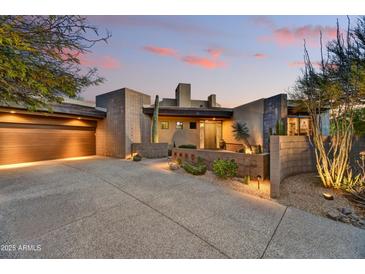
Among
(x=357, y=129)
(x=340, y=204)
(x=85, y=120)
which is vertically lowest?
(x=340, y=204)

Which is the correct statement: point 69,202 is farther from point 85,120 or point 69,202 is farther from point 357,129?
point 357,129

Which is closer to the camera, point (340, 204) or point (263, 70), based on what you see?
point (340, 204)

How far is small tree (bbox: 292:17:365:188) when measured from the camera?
171 inches

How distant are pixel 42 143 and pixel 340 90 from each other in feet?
46.2

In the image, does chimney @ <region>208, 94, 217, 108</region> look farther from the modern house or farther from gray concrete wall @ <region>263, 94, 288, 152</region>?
gray concrete wall @ <region>263, 94, 288, 152</region>

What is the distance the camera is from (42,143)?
8.55m

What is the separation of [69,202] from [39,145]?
7653mm

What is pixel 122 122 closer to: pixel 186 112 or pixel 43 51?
pixel 186 112

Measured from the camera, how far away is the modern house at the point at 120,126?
7.82 m

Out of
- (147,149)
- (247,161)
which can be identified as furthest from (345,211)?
(147,149)

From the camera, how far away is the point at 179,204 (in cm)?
343

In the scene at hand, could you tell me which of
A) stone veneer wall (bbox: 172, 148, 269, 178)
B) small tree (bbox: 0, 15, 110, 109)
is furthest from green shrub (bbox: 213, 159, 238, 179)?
small tree (bbox: 0, 15, 110, 109)

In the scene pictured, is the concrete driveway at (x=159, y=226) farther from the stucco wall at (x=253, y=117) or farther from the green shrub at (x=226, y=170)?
the stucco wall at (x=253, y=117)

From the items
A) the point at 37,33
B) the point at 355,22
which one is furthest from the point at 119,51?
the point at 355,22
